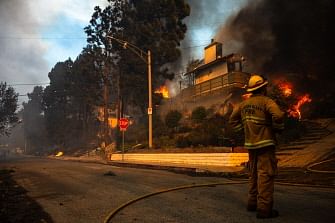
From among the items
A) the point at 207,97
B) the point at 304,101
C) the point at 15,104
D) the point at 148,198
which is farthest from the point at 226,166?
the point at 15,104

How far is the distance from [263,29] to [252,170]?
123 feet

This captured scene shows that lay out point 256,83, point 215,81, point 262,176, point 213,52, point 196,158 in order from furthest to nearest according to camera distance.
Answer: point 213,52 < point 215,81 < point 196,158 < point 256,83 < point 262,176

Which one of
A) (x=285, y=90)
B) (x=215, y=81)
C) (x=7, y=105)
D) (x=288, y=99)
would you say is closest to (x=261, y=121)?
(x=288, y=99)

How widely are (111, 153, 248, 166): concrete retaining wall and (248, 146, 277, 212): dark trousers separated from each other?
10.3m

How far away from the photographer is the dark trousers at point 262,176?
5.25 meters

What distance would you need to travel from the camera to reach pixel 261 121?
555 centimetres

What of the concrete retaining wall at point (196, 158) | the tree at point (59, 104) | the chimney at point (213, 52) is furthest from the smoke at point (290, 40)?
the tree at point (59, 104)

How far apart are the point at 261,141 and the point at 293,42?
32.9 metres

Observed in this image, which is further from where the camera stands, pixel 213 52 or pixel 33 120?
pixel 33 120

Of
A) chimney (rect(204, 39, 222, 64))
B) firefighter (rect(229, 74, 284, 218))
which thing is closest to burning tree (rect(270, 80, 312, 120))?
chimney (rect(204, 39, 222, 64))

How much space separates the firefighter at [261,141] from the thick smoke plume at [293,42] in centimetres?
2082

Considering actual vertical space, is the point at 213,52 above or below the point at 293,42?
below

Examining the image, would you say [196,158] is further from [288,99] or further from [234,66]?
[234,66]

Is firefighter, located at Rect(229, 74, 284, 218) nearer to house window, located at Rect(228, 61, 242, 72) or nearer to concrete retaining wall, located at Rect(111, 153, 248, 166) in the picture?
concrete retaining wall, located at Rect(111, 153, 248, 166)
